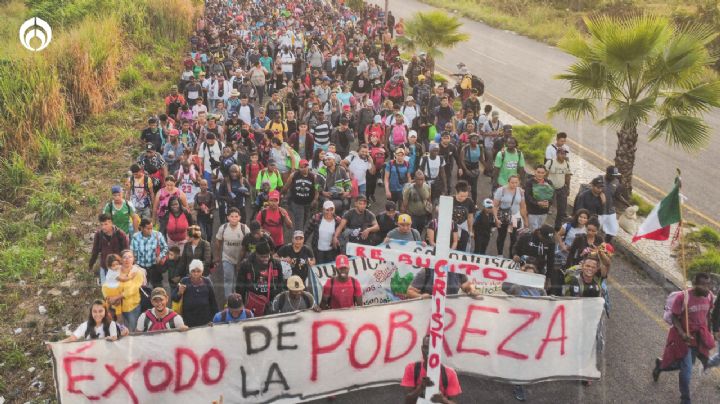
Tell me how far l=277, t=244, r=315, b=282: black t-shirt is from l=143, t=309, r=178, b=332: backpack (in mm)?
1854

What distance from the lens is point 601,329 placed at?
7664 mm

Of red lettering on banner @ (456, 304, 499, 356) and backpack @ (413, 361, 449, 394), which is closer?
backpack @ (413, 361, 449, 394)

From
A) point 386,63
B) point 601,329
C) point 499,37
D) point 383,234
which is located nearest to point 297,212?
point 383,234

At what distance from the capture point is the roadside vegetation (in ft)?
29.9

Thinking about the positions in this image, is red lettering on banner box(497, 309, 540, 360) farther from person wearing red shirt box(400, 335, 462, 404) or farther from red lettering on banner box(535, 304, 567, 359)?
person wearing red shirt box(400, 335, 462, 404)

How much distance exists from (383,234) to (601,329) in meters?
3.27

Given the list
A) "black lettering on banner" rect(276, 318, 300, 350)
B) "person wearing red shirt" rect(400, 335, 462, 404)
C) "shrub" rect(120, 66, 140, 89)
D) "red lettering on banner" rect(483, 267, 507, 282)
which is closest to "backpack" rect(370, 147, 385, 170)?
"black lettering on banner" rect(276, 318, 300, 350)

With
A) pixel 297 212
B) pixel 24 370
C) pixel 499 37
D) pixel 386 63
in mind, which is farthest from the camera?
pixel 499 37

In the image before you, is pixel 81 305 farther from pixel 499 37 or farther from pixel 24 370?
pixel 499 37

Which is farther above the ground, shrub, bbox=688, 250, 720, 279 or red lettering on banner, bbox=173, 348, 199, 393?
red lettering on banner, bbox=173, 348, 199, 393

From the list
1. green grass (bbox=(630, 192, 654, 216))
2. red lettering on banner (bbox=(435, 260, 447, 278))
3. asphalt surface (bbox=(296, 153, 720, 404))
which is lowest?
asphalt surface (bbox=(296, 153, 720, 404))

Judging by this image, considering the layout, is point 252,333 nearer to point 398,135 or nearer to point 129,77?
point 398,135

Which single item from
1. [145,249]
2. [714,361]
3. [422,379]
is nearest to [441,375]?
[422,379]

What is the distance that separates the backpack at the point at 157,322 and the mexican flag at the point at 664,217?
539cm
